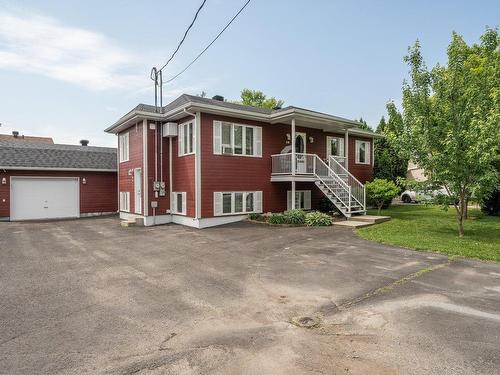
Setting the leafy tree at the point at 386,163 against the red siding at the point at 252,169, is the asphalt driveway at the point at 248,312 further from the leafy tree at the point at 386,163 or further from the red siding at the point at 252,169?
the leafy tree at the point at 386,163

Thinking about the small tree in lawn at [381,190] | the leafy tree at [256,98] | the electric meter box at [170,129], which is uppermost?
the leafy tree at [256,98]

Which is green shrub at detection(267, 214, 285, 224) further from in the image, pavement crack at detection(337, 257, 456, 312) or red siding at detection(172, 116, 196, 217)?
pavement crack at detection(337, 257, 456, 312)

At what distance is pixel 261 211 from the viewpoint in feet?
53.0

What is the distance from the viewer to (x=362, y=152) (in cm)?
2156

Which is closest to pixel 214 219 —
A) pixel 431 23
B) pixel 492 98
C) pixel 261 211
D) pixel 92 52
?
pixel 261 211

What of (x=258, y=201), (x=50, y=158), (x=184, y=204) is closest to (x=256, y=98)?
(x=50, y=158)

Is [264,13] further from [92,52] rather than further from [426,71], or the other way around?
[92,52]

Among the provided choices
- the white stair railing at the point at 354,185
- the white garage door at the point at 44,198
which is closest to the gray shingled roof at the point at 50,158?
the white garage door at the point at 44,198

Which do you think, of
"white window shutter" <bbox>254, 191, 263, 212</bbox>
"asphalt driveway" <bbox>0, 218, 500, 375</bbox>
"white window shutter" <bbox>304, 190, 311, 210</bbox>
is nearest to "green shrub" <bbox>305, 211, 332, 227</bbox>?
"white window shutter" <bbox>254, 191, 263, 212</bbox>

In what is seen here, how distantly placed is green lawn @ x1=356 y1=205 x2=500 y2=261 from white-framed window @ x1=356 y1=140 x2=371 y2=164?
666 centimetres

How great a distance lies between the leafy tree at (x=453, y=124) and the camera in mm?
9906

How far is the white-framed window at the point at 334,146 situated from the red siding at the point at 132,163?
408 inches

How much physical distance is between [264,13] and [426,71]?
6165 millimetres

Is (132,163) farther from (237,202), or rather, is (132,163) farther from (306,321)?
(306,321)
